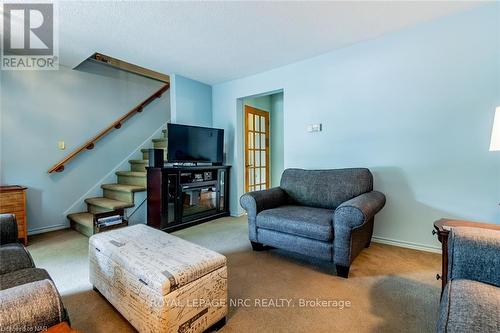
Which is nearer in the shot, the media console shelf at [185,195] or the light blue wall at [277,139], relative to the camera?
the media console shelf at [185,195]

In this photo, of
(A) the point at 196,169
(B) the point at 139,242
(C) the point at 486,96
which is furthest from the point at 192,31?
(C) the point at 486,96

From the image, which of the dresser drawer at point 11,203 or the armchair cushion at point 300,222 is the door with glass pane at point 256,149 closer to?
the armchair cushion at point 300,222

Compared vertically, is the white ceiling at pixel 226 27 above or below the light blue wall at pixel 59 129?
above

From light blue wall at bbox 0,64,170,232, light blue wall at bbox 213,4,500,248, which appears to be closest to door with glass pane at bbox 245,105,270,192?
light blue wall at bbox 213,4,500,248

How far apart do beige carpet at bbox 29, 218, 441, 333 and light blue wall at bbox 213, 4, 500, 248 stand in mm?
630

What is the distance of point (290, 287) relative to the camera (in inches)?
69.9

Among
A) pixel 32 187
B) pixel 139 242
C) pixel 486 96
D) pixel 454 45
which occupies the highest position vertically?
pixel 454 45

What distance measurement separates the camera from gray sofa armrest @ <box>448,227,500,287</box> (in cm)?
101

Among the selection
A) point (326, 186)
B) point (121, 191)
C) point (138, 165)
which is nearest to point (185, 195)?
point (121, 191)

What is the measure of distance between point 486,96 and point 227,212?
11.5 ft

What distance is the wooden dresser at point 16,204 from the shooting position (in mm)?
2584

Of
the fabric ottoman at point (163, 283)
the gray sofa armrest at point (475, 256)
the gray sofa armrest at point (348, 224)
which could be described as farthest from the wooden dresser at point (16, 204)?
the gray sofa armrest at point (475, 256)

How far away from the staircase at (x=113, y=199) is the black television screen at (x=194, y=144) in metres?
0.63

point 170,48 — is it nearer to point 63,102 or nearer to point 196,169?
point 196,169
